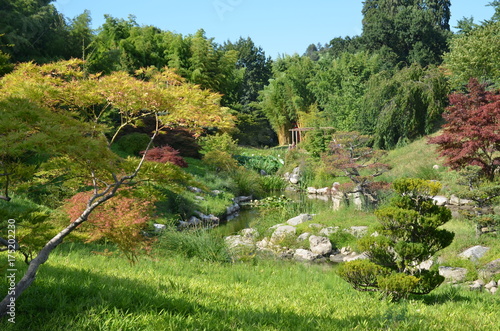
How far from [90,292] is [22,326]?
706mm

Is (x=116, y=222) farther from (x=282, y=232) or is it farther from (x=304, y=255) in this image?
(x=282, y=232)

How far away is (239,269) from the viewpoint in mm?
6199

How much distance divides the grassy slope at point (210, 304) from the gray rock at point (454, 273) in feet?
3.89

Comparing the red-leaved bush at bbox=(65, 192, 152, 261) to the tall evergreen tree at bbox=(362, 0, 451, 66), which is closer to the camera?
the red-leaved bush at bbox=(65, 192, 152, 261)

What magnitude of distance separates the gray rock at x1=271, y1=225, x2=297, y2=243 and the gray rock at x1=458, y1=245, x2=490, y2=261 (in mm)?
3665

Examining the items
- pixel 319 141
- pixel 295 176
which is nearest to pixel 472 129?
pixel 295 176

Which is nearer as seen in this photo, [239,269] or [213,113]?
[213,113]

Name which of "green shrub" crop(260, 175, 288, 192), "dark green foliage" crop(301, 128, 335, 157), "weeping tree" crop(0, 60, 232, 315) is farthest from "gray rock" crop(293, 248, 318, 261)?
"dark green foliage" crop(301, 128, 335, 157)

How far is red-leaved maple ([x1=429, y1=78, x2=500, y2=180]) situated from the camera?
8.45 metres

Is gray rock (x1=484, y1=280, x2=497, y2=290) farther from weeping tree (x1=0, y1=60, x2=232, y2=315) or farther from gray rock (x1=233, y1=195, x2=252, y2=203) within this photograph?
gray rock (x1=233, y1=195, x2=252, y2=203)

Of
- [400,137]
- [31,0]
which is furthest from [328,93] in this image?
[31,0]

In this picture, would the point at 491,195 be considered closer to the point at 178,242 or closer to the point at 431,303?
the point at 431,303

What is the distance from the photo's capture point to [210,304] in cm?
365

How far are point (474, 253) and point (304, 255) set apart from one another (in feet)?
10.3
